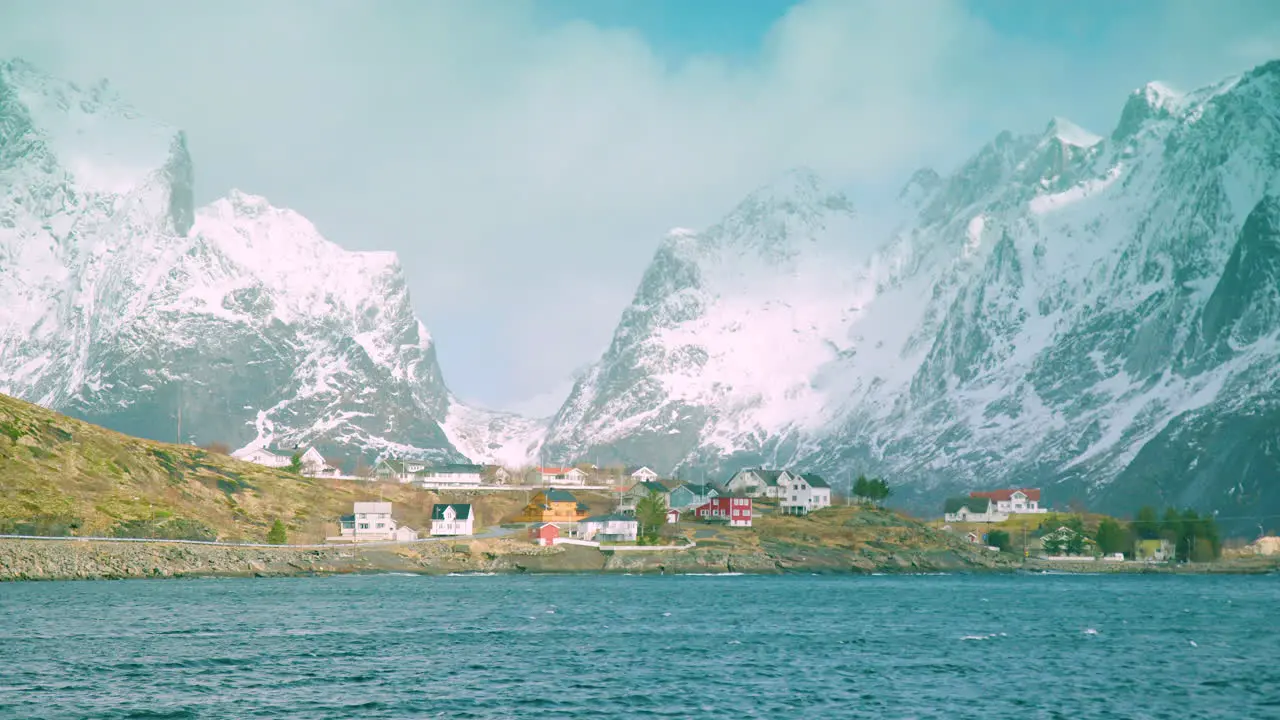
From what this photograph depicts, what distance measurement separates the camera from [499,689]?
258 ft

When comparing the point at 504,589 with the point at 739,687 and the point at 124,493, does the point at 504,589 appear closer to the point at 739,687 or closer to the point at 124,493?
the point at 124,493

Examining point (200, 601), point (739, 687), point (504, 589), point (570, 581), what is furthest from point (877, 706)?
point (570, 581)

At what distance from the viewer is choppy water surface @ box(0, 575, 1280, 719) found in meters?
74.1

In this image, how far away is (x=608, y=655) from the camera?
96250mm

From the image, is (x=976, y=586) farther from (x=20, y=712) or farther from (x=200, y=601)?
(x=20, y=712)

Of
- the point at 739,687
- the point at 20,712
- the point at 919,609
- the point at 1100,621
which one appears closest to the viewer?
the point at 20,712

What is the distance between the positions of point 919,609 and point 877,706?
7030 centimetres

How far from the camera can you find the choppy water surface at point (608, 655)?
74062 millimetres

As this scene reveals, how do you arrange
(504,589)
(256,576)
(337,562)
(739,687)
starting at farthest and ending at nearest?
1. (337,562)
2. (256,576)
3. (504,589)
4. (739,687)

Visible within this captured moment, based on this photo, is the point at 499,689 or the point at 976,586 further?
the point at 976,586

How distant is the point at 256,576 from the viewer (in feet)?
586

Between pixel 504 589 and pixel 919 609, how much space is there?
2051 inches

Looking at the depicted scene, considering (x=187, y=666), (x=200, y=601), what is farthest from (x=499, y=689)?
(x=200, y=601)

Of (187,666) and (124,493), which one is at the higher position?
(124,493)
